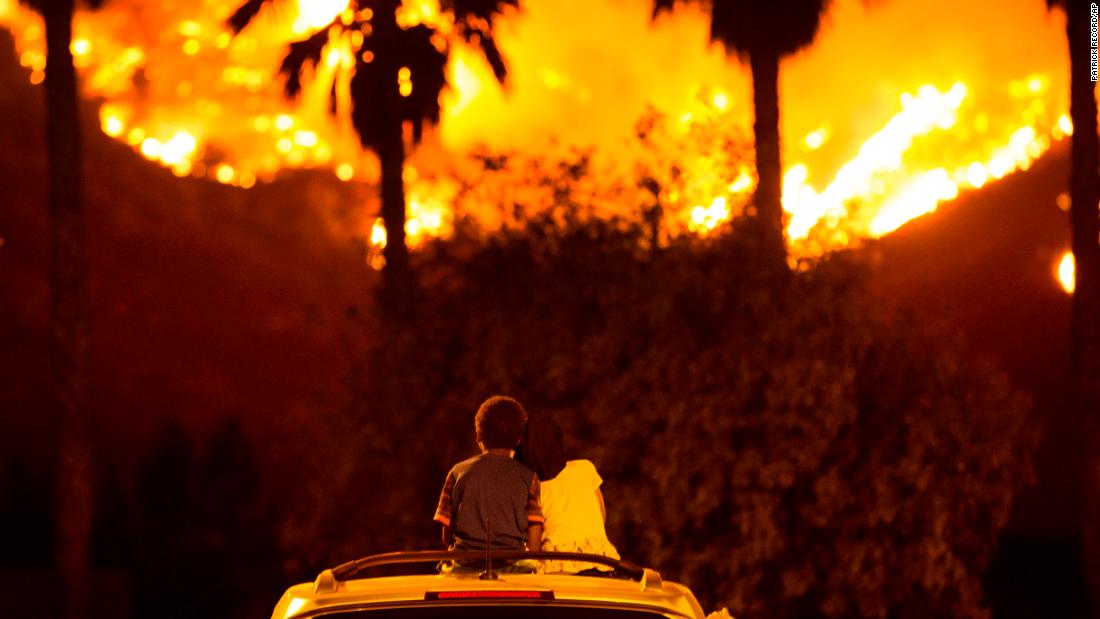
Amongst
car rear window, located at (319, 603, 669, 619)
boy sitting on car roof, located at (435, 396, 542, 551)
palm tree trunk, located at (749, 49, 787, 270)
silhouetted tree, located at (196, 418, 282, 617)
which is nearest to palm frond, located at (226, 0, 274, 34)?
palm tree trunk, located at (749, 49, 787, 270)

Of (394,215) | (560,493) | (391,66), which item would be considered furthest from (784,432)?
(391,66)

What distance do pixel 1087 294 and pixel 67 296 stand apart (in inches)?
456

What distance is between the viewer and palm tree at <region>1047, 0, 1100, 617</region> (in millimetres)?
17906

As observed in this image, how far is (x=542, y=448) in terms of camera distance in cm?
753

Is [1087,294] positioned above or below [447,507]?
above

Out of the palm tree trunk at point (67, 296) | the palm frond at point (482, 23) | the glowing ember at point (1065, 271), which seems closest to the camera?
the palm tree trunk at point (67, 296)

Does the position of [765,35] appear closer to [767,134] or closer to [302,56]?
[767,134]

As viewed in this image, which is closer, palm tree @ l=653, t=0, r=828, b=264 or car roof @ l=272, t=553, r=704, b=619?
car roof @ l=272, t=553, r=704, b=619

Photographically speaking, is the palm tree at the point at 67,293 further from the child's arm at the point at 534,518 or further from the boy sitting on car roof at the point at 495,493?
the child's arm at the point at 534,518

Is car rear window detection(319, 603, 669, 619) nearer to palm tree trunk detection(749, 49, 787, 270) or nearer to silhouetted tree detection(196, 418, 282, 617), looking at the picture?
palm tree trunk detection(749, 49, 787, 270)

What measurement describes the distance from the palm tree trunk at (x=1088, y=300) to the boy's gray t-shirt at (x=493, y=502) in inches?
482

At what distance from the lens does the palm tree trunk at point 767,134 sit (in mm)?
18266

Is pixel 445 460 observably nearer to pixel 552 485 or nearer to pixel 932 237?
pixel 552 485

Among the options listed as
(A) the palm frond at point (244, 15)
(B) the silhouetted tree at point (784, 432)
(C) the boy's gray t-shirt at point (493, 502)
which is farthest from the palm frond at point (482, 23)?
(C) the boy's gray t-shirt at point (493, 502)
